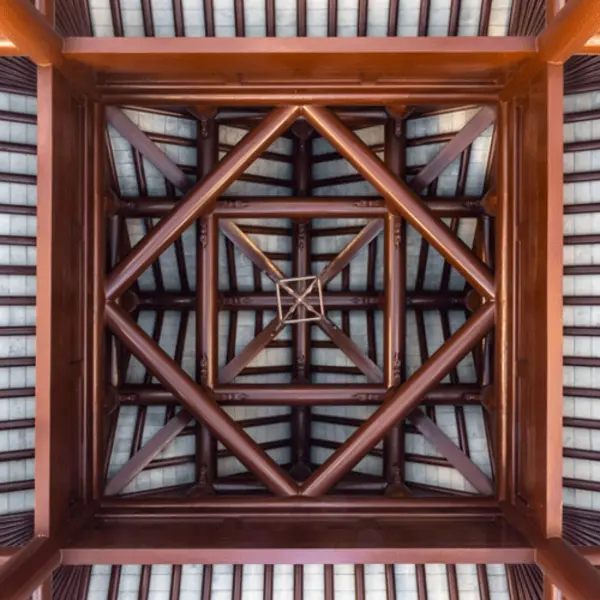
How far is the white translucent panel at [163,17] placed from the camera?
681 centimetres

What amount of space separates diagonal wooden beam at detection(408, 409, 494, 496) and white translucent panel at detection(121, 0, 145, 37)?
683cm

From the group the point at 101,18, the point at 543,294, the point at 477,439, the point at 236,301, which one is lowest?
the point at 477,439

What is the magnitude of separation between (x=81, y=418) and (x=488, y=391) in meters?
5.60

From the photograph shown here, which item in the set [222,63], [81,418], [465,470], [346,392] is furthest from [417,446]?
[222,63]

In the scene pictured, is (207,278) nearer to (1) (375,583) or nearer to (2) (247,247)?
(2) (247,247)

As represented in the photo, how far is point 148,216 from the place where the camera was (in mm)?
9406

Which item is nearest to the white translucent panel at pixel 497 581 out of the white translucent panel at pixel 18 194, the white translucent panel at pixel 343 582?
the white translucent panel at pixel 343 582

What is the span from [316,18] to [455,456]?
20.7 ft

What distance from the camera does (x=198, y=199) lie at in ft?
24.1

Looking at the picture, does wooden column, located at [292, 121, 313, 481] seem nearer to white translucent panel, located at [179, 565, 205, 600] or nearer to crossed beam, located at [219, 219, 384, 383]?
crossed beam, located at [219, 219, 384, 383]

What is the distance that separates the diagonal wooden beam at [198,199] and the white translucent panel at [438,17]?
1982 millimetres

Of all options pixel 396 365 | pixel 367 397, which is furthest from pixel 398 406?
pixel 396 365

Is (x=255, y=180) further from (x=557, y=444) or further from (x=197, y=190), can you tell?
(x=557, y=444)

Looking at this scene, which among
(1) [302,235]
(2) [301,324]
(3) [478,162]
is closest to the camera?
(3) [478,162]
